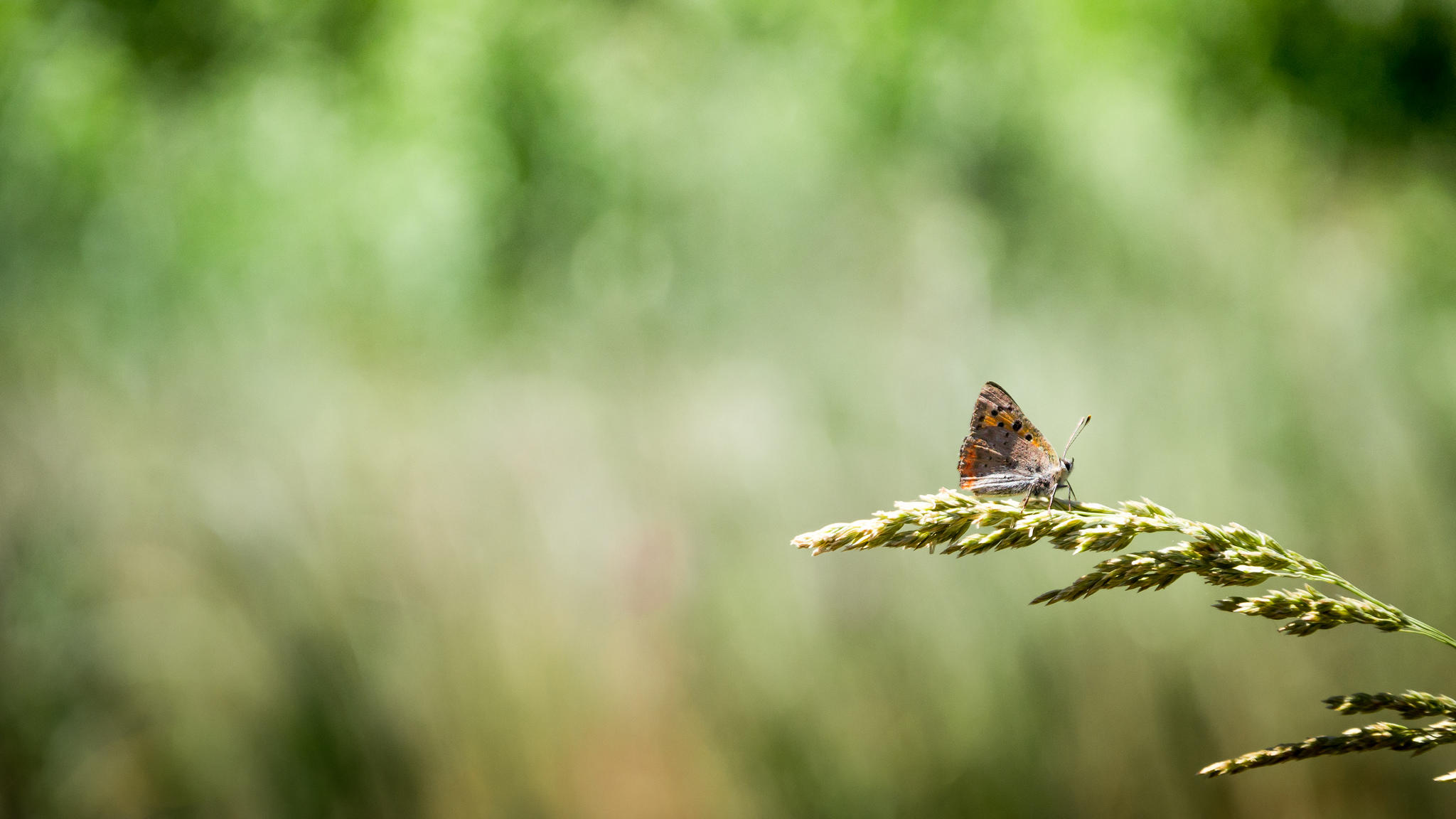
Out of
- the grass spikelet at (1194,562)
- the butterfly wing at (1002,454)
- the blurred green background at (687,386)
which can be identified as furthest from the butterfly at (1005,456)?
the blurred green background at (687,386)

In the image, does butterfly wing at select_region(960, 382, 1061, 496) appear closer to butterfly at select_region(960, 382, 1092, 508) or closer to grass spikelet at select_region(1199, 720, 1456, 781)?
butterfly at select_region(960, 382, 1092, 508)

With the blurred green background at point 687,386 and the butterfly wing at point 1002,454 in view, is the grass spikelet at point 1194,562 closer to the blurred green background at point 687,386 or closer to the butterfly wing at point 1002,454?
the butterfly wing at point 1002,454

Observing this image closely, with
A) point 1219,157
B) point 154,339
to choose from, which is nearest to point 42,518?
point 154,339

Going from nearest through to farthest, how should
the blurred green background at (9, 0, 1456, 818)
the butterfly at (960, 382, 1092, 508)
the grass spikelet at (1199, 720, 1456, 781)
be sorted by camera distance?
the grass spikelet at (1199, 720, 1456, 781), the butterfly at (960, 382, 1092, 508), the blurred green background at (9, 0, 1456, 818)

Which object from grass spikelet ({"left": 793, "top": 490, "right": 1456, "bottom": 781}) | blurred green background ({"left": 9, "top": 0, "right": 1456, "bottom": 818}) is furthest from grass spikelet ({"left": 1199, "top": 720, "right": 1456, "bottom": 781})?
blurred green background ({"left": 9, "top": 0, "right": 1456, "bottom": 818})

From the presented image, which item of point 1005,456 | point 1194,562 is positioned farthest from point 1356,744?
point 1005,456

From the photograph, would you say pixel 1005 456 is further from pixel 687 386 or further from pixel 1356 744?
pixel 687 386

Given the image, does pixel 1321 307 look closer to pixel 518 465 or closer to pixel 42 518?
pixel 518 465
